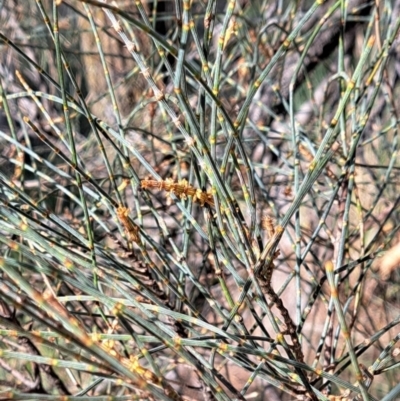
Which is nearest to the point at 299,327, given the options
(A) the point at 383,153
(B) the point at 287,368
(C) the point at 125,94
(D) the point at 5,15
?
(B) the point at 287,368

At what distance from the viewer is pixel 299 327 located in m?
0.47

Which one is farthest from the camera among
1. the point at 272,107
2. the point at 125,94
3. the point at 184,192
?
the point at 125,94

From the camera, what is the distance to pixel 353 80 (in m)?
0.39

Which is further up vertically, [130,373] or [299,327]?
[130,373]

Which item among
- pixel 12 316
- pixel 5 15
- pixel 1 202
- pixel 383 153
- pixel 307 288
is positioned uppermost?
pixel 5 15

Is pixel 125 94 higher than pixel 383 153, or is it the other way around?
pixel 125 94

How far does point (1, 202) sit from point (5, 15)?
45.0 inches

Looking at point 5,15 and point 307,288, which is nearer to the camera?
point 307,288

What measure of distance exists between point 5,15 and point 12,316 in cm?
109

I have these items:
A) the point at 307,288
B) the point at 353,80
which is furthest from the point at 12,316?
the point at 307,288

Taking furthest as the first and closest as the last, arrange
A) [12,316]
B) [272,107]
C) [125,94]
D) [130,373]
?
[125,94], [272,107], [12,316], [130,373]

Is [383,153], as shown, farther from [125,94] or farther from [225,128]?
[225,128]

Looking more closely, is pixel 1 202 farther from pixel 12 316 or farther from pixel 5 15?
pixel 5 15

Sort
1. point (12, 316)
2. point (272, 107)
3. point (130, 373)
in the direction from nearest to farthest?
point (130, 373) → point (12, 316) → point (272, 107)
